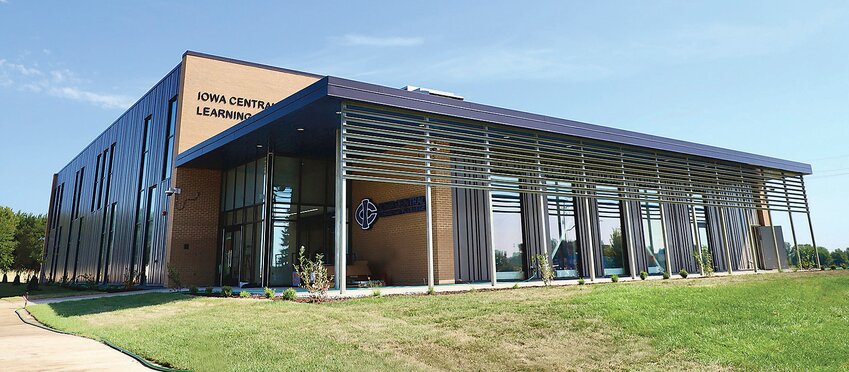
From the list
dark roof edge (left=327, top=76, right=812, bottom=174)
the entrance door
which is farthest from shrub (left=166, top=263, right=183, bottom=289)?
dark roof edge (left=327, top=76, right=812, bottom=174)

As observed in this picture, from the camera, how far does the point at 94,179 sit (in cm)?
3244

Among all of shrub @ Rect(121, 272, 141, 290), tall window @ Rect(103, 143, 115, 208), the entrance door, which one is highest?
tall window @ Rect(103, 143, 115, 208)

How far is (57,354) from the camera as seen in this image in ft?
21.8

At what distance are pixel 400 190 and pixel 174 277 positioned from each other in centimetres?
890

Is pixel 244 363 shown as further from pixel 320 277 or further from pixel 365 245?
pixel 365 245

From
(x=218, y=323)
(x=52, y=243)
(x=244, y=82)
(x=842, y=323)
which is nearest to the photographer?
(x=842, y=323)

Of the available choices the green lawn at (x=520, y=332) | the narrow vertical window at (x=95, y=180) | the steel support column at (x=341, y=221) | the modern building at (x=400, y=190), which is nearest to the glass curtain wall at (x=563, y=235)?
the modern building at (x=400, y=190)

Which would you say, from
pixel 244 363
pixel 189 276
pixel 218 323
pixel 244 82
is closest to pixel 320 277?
pixel 218 323

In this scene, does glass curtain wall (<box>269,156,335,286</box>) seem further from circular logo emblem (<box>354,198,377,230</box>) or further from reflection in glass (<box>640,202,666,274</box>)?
reflection in glass (<box>640,202,666,274</box>)

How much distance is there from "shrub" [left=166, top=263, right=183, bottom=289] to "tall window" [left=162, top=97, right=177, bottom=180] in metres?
4.09

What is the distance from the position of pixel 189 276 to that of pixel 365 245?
715cm

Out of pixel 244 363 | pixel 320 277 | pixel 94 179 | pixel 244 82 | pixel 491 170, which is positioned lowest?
pixel 244 363

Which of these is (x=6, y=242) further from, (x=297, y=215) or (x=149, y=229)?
(x=297, y=215)

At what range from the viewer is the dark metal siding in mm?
21812
